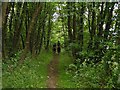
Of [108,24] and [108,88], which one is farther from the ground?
[108,24]

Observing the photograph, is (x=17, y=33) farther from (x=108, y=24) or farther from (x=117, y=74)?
(x=117, y=74)

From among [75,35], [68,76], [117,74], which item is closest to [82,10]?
[75,35]

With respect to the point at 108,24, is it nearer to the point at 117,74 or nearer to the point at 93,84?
the point at 93,84

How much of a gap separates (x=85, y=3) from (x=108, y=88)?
11.0 metres

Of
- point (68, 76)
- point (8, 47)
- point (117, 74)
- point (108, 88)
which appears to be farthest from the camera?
point (8, 47)

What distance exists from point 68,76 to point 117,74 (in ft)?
25.9

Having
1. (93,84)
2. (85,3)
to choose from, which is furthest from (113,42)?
(85,3)

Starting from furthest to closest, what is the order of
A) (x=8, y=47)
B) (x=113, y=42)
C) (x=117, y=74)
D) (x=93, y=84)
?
(x=8, y=47) → (x=93, y=84) → (x=113, y=42) → (x=117, y=74)

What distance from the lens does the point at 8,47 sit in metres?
22.1

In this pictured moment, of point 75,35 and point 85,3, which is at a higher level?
point 85,3

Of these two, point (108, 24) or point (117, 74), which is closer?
point (117, 74)

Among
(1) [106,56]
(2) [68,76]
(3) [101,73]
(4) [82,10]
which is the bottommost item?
(2) [68,76]

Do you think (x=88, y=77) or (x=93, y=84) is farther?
(x=88, y=77)

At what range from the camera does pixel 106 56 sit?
33.0 feet
